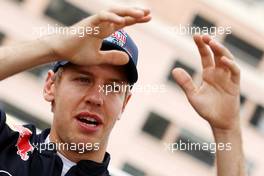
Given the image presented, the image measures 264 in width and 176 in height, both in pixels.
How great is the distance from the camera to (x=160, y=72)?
16375 millimetres

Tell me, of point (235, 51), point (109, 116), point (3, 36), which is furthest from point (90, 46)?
point (235, 51)

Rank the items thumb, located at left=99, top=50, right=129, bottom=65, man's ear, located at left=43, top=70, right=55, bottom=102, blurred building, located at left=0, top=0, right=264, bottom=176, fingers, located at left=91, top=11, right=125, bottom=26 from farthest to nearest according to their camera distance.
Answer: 1. blurred building, located at left=0, top=0, right=264, bottom=176
2. man's ear, located at left=43, top=70, right=55, bottom=102
3. thumb, located at left=99, top=50, right=129, bottom=65
4. fingers, located at left=91, top=11, right=125, bottom=26

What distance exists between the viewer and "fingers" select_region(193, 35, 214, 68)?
182 cm

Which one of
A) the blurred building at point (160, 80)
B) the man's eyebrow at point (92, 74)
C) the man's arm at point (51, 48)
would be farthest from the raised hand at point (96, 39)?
the blurred building at point (160, 80)

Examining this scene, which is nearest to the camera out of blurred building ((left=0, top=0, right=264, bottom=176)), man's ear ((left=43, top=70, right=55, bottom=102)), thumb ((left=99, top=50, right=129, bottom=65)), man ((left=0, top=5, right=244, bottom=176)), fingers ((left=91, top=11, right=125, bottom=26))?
fingers ((left=91, top=11, right=125, bottom=26))

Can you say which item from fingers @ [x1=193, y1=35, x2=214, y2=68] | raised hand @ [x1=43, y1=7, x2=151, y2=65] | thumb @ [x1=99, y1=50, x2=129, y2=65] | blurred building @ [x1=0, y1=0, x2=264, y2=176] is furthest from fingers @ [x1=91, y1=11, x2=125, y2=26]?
blurred building @ [x1=0, y1=0, x2=264, y2=176]

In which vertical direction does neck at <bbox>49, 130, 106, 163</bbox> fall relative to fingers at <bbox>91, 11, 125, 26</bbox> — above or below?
below

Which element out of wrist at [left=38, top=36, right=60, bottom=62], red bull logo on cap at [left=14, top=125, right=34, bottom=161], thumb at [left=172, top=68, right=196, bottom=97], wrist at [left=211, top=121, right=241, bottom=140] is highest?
wrist at [left=38, top=36, right=60, bottom=62]

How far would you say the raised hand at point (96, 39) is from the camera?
5.29ft

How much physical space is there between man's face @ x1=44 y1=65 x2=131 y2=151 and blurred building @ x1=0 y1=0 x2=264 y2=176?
13745 mm

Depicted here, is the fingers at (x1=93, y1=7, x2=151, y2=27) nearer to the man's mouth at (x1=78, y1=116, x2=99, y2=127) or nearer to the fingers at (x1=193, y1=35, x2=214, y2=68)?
the fingers at (x1=193, y1=35, x2=214, y2=68)

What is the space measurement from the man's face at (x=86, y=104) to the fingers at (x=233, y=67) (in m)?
0.33

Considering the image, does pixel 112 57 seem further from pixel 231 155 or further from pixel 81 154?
pixel 231 155

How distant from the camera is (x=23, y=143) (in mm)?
1910
